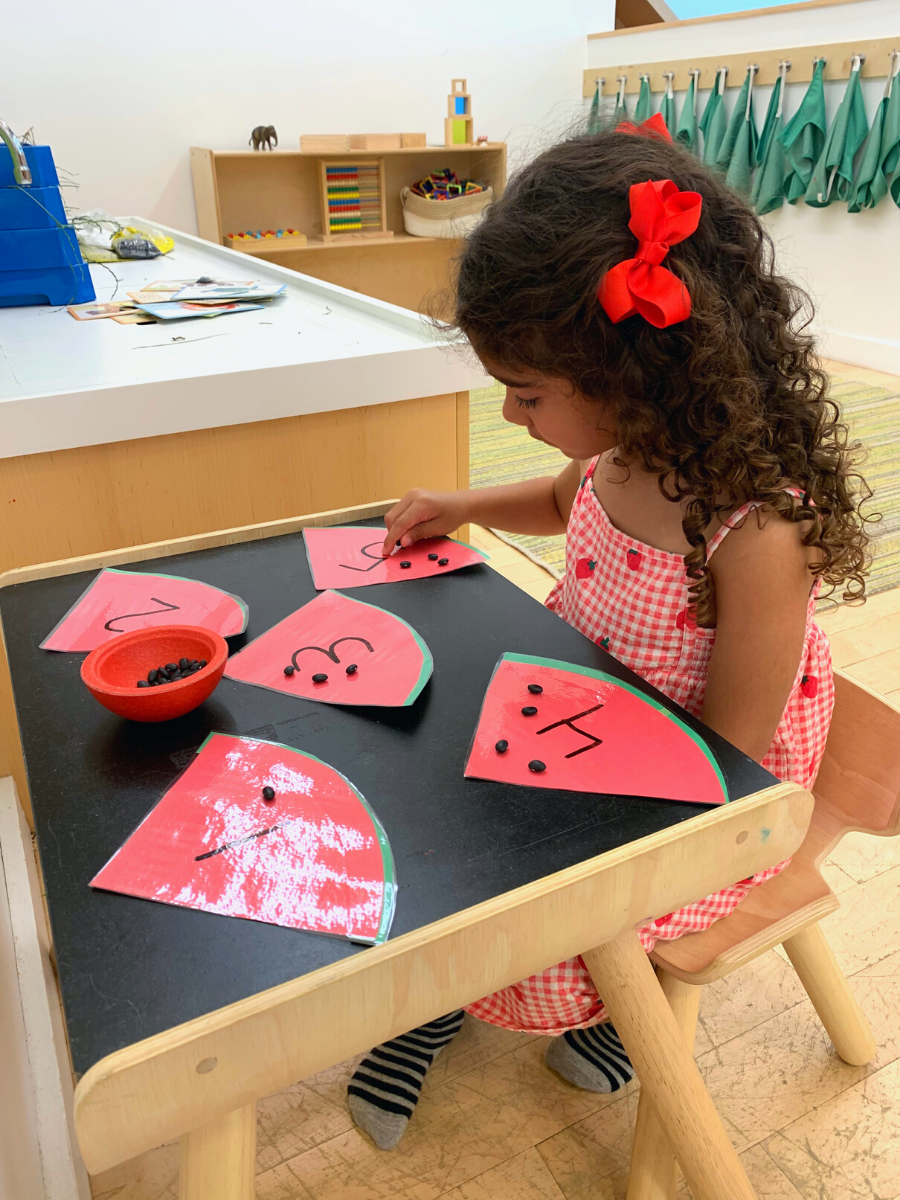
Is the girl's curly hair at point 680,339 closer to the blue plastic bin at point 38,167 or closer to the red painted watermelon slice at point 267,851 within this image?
the red painted watermelon slice at point 267,851

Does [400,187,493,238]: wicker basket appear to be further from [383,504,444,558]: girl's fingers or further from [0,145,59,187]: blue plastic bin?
[383,504,444,558]: girl's fingers

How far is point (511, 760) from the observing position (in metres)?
0.64

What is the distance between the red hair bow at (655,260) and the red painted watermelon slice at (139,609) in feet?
1.47

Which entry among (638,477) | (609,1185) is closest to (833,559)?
(638,477)

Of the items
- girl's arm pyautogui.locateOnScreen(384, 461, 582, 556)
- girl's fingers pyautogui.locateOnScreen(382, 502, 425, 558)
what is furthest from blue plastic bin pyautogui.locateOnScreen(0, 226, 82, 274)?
girl's fingers pyautogui.locateOnScreen(382, 502, 425, 558)

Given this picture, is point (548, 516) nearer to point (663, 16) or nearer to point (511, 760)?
point (511, 760)

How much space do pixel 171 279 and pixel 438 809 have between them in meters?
1.79

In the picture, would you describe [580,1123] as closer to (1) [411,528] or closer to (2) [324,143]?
(1) [411,528]

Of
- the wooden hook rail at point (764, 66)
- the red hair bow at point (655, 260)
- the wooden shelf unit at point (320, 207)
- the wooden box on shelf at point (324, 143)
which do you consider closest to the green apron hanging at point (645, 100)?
the wooden hook rail at point (764, 66)

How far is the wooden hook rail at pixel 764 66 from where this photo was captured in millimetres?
3434

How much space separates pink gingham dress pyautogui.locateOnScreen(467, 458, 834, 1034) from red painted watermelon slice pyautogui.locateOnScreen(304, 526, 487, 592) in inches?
5.7

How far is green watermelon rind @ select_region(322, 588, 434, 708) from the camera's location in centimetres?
71

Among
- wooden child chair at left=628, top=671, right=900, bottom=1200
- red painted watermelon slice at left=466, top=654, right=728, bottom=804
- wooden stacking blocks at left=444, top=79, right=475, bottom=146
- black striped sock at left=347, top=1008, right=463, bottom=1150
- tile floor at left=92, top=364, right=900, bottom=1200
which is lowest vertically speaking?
tile floor at left=92, top=364, right=900, bottom=1200

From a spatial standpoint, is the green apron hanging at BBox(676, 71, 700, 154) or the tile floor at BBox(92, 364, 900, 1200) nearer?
the tile floor at BBox(92, 364, 900, 1200)
